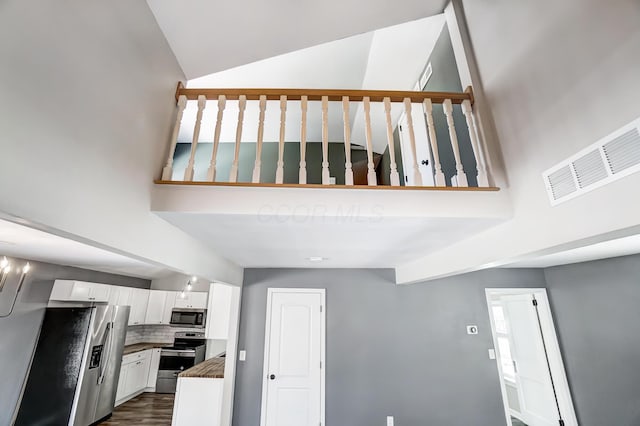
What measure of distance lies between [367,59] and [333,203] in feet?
10.4

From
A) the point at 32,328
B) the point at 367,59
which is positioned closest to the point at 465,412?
the point at 367,59

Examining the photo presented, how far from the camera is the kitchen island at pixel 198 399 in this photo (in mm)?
3449

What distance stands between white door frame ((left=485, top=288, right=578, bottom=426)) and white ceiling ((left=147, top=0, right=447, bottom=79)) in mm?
3947

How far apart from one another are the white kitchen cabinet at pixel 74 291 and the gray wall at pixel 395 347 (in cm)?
252

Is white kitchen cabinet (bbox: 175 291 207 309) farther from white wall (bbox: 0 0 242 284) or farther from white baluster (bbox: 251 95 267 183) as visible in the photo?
white baluster (bbox: 251 95 267 183)

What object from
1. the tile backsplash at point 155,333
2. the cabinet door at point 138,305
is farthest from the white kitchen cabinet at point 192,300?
the cabinet door at point 138,305

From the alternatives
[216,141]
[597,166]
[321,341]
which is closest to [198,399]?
[321,341]

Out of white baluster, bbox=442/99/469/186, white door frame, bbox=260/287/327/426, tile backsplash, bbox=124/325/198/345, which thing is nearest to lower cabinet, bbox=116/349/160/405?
tile backsplash, bbox=124/325/198/345

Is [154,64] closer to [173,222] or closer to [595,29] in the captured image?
[173,222]

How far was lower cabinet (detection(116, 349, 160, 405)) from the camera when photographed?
5.05m

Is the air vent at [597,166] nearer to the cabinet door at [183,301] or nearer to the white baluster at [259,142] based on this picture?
the white baluster at [259,142]

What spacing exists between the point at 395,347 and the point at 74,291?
4759 millimetres

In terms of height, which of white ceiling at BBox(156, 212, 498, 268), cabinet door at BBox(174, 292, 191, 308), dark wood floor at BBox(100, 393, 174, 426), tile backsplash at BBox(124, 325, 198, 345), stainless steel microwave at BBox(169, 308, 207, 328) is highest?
white ceiling at BBox(156, 212, 498, 268)

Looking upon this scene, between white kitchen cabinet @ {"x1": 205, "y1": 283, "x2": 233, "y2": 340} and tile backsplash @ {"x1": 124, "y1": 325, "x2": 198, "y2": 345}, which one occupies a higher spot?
white kitchen cabinet @ {"x1": 205, "y1": 283, "x2": 233, "y2": 340}
